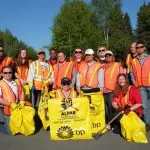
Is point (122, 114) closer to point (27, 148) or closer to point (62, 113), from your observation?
point (62, 113)

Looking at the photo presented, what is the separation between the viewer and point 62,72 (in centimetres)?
912

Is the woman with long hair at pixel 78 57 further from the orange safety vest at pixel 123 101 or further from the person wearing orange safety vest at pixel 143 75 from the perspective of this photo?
the orange safety vest at pixel 123 101

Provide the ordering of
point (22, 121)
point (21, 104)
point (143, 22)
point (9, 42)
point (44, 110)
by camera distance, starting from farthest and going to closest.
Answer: point (9, 42)
point (143, 22)
point (44, 110)
point (21, 104)
point (22, 121)

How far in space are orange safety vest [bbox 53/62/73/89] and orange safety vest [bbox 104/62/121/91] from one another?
872mm

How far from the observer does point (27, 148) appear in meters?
6.91

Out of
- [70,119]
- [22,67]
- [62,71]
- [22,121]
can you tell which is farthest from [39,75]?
[70,119]

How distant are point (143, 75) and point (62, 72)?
1.94 metres

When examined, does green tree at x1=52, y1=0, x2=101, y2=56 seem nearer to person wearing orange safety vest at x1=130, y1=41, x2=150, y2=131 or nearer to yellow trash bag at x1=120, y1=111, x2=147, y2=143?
person wearing orange safety vest at x1=130, y1=41, x2=150, y2=131

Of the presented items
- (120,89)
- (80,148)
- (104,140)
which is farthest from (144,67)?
(80,148)

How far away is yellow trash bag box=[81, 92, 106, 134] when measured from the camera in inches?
315

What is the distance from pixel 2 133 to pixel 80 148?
6.46 ft

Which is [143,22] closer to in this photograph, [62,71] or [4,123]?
[62,71]

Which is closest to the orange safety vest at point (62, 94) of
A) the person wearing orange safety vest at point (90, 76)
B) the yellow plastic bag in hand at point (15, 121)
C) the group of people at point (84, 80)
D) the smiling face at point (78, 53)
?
the group of people at point (84, 80)

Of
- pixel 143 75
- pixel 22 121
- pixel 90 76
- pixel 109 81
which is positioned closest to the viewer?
pixel 22 121
